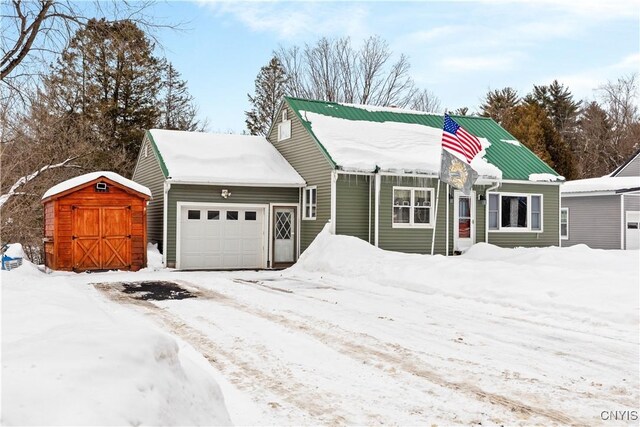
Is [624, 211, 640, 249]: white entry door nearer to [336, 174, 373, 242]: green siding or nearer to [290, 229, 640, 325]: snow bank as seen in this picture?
[290, 229, 640, 325]: snow bank

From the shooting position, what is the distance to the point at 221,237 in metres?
19.7

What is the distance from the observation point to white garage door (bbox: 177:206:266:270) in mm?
19109

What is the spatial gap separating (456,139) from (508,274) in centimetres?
593

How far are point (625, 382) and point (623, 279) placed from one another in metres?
5.49

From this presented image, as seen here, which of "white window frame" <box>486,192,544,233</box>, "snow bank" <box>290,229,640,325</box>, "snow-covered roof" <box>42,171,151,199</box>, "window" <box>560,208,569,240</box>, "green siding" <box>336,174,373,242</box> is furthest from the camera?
"window" <box>560,208,569,240</box>

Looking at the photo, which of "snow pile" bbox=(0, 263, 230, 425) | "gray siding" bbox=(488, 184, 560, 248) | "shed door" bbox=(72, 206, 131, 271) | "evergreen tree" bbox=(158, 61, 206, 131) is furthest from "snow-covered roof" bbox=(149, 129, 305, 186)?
"evergreen tree" bbox=(158, 61, 206, 131)

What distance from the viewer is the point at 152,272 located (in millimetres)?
17703

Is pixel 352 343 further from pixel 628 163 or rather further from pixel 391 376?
pixel 628 163

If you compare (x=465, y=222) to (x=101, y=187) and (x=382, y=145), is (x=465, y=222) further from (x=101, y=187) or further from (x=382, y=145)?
(x=101, y=187)

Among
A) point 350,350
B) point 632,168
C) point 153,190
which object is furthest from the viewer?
point 632,168

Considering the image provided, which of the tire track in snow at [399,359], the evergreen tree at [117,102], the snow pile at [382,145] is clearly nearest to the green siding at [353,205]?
the snow pile at [382,145]

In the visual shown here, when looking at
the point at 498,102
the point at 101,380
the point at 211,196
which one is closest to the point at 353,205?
the point at 211,196

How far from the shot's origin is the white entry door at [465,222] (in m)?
20.7

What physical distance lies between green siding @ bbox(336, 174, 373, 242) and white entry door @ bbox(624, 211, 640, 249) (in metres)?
14.9
